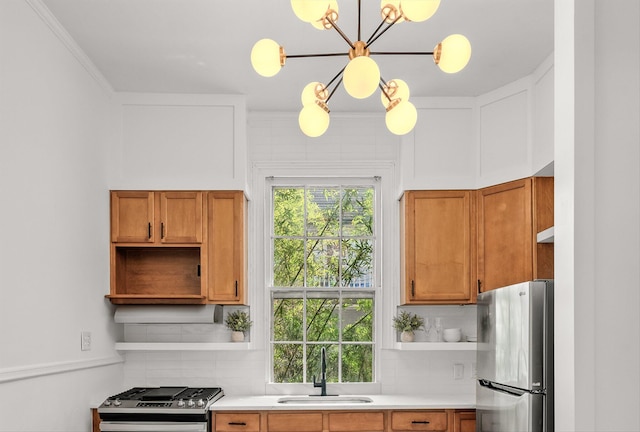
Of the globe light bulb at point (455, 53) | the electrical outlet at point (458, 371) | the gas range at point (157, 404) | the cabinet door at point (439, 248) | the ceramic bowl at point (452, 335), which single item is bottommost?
the gas range at point (157, 404)

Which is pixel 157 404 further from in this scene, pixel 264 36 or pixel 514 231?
pixel 514 231

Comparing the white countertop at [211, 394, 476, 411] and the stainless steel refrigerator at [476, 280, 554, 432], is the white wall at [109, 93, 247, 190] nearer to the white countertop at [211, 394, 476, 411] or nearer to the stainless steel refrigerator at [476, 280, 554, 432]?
the white countertop at [211, 394, 476, 411]

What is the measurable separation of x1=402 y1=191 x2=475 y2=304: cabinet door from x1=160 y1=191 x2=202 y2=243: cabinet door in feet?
4.62

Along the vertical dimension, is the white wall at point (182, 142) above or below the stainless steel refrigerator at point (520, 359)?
above

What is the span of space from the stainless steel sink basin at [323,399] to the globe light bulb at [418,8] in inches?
128

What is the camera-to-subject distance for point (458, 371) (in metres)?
5.11

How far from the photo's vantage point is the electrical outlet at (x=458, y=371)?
201 inches

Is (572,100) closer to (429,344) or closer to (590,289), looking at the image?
(590,289)

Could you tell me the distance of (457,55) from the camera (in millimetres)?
2379

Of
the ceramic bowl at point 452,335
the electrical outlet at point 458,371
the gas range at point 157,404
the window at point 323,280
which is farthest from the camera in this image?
the window at point 323,280

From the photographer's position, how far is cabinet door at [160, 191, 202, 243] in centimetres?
480

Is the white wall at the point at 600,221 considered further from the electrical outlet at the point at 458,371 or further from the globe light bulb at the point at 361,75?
the electrical outlet at the point at 458,371

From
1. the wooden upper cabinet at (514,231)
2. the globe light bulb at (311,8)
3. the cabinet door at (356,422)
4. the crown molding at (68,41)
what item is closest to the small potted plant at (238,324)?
the cabinet door at (356,422)

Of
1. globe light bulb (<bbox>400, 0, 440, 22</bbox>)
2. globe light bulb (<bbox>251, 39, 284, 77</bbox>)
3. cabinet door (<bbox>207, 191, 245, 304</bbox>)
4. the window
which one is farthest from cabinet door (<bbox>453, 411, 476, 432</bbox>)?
globe light bulb (<bbox>400, 0, 440, 22</bbox>)
